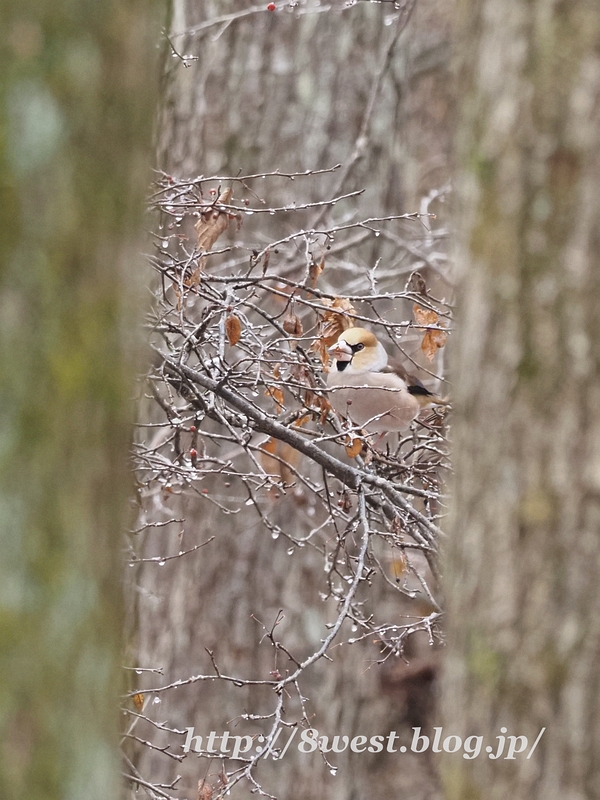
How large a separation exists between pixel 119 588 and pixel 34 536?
0.25 metres

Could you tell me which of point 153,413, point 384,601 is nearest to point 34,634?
point 153,413

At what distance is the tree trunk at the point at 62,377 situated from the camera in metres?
1.91

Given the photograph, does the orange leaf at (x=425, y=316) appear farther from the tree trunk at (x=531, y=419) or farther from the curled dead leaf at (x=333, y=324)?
the tree trunk at (x=531, y=419)

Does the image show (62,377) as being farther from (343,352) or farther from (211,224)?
(343,352)

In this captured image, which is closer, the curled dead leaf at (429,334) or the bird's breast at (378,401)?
the curled dead leaf at (429,334)

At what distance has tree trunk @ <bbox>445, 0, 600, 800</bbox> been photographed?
2492 millimetres

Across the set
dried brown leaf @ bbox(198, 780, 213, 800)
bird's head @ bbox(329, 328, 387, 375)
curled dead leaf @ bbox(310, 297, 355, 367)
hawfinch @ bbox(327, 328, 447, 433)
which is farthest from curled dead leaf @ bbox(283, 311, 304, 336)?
bird's head @ bbox(329, 328, 387, 375)

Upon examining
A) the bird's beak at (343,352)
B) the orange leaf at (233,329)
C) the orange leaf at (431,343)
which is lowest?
the orange leaf at (233,329)

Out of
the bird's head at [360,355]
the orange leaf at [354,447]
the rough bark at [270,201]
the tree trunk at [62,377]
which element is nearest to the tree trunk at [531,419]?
the tree trunk at [62,377]

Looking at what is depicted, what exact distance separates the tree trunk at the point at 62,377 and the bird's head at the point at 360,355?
5588 mm

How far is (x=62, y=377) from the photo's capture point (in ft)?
6.49

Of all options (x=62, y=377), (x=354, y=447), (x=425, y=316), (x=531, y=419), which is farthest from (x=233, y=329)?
(x=62, y=377)

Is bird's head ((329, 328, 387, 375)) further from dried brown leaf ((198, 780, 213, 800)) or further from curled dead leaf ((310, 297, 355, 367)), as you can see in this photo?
dried brown leaf ((198, 780, 213, 800))

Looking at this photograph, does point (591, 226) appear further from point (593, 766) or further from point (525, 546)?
point (593, 766)
